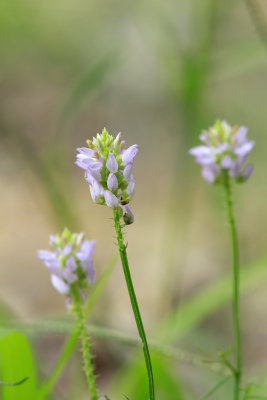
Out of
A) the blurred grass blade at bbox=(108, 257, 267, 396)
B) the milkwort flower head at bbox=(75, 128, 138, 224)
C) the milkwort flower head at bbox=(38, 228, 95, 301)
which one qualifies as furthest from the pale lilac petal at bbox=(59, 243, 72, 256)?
the blurred grass blade at bbox=(108, 257, 267, 396)

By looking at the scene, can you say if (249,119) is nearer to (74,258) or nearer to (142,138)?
(142,138)

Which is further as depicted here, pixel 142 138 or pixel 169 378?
pixel 142 138

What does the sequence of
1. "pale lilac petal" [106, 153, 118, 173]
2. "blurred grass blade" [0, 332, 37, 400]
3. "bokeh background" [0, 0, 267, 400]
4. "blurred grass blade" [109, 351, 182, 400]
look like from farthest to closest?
"bokeh background" [0, 0, 267, 400] → "blurred grass blade" [109, 351, 182, 400] → "blurred grass blade" [0, 332, 37, 400] → "pale lilac petal" [106, 153, 118, 173]

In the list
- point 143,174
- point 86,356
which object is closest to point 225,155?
point 86,356

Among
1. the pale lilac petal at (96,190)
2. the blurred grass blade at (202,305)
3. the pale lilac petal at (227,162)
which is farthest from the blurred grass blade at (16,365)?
the blurred grass blade at (202,305)

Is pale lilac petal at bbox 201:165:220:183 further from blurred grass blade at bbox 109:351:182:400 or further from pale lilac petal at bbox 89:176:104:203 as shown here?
blurred grass blade at bbox 109:351:182:400

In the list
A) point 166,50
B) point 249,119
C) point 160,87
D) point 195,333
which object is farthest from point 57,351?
point 160,87
